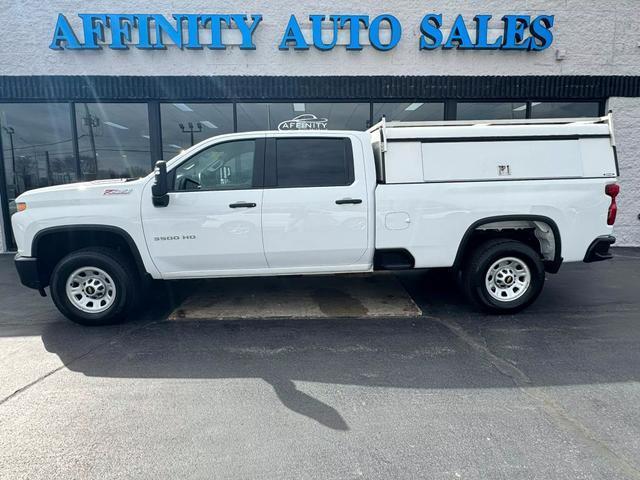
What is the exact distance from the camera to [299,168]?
452cm

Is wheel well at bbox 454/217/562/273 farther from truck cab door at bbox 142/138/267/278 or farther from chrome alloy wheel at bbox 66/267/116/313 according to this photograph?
chrome alloy wheel at bbox 66/267/116/313

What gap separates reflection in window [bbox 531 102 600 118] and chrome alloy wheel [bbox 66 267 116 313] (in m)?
9.12

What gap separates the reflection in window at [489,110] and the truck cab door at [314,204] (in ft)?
17.9

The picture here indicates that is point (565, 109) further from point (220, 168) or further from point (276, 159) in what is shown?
point (220, 168)

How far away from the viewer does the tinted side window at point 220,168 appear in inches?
174

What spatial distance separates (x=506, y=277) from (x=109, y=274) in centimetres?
459

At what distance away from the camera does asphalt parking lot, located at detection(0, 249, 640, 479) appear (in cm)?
236

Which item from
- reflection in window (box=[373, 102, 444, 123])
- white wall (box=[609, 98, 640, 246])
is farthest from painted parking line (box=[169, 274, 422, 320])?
white wall (box=[609, 98, 640, 246])

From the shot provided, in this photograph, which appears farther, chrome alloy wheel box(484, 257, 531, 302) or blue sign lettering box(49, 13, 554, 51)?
blue sign lettering box(49, 13, 554, 51)

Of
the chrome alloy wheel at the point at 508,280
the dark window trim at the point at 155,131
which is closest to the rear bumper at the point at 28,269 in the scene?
the dark window trim at the point at 155,131

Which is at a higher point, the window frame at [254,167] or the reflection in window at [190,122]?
the reflection in window at [190,122]

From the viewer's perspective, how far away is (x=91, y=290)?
450 cm

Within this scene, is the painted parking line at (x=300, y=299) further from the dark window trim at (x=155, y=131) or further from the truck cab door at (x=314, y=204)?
the dark window trim at (x=155, y=131)

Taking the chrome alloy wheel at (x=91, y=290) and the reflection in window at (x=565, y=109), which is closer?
the chrome alloy wheel at (x=91, y=290)
